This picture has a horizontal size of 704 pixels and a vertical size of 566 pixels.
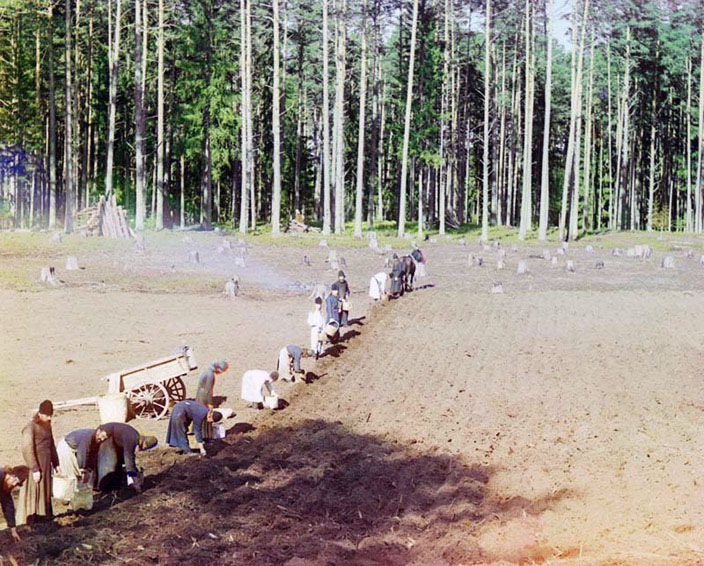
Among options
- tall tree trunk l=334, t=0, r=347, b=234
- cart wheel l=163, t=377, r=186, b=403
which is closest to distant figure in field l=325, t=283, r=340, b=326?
cart wheel l=163, t=377, r=186, b=403

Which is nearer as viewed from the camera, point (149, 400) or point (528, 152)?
point (149, 400)

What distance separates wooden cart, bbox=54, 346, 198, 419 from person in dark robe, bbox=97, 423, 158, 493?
10.4 feet

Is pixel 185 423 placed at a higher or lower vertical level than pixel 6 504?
higher

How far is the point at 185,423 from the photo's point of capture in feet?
43.9

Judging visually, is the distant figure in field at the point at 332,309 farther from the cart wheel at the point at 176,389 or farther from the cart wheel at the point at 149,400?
the cart wheel at the point at 149,400

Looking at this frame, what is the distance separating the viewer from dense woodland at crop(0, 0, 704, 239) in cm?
4919

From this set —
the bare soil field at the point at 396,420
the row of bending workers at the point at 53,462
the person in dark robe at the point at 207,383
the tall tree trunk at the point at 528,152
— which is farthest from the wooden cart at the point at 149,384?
the tall tree trunk at the point at 528,152

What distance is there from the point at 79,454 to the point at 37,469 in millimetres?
1173

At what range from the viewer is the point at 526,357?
21.7 meters

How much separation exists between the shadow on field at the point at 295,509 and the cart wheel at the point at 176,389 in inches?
63.8

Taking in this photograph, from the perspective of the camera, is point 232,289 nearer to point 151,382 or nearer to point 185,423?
point 151,382

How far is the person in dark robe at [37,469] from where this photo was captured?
1026 cm

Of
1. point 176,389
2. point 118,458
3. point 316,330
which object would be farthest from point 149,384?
point 316,330

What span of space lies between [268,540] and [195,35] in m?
47.0
